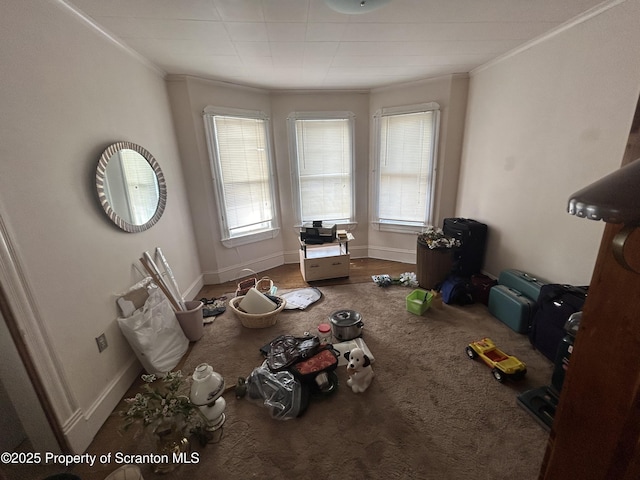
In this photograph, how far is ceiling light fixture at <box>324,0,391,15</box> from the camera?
5.20 feet

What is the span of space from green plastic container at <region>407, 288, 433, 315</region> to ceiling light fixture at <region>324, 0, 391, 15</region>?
228 centimetres

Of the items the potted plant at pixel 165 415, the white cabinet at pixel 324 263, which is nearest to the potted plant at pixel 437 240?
the white cabinet at pixel 324 263

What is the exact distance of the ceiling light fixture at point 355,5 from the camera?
1586 millimetres

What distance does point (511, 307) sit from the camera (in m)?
2.35

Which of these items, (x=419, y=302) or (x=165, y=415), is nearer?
(x=165, y=415)

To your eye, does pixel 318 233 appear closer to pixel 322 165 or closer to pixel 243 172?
pixel 322 165

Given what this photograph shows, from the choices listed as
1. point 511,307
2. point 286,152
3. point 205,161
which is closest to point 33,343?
point 205,161

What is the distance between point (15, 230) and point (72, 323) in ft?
1.89

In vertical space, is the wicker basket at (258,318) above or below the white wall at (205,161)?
below

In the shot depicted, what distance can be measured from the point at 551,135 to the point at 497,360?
A: 1848 mm

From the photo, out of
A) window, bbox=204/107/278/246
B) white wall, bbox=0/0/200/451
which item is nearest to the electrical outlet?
white wall, bbox=0/0/200/451

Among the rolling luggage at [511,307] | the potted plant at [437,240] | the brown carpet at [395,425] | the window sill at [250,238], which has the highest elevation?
the potted plant at [437,240]

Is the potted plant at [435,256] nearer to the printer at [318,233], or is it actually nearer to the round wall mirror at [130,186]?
the printer at [318,233]

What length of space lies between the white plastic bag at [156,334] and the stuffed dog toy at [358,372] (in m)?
1.34
